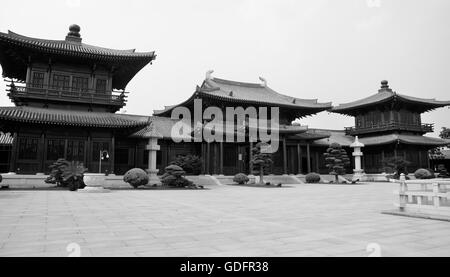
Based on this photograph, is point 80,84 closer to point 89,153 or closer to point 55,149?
point 55,149

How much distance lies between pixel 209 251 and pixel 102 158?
2191cm

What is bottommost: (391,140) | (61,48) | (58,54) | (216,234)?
(216,234)

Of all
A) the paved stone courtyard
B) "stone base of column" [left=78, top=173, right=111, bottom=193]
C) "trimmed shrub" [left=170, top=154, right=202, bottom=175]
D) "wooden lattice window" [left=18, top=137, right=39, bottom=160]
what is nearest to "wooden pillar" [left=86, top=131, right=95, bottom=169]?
"wooden lattice window" [left=18, top=137, right=39, bottom=160]

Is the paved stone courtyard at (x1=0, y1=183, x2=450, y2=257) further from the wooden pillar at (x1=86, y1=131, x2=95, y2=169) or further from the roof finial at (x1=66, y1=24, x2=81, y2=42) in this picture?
the roof finial at (x1=66, y1=24, x2=81, y2=42)

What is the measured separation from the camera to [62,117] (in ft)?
74.5

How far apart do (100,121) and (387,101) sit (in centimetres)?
3424

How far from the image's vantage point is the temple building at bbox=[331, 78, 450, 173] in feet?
125

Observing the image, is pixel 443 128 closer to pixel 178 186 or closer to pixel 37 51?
pixel 178 186

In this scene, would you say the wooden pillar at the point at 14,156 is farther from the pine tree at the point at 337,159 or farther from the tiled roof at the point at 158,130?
the pine tree at the point at 337,159

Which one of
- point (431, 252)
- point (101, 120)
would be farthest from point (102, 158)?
point (431, 252)
